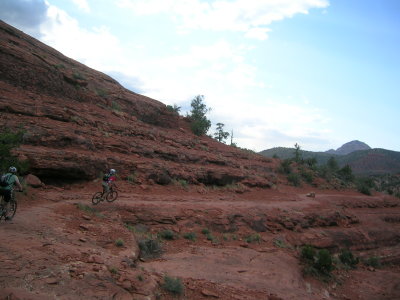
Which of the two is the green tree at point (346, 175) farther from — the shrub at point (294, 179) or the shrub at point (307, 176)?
the shrub at point (294, 179)

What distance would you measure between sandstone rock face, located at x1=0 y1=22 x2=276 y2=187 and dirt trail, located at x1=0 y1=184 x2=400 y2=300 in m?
1.46

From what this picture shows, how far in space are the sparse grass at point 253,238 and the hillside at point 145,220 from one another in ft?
0.23

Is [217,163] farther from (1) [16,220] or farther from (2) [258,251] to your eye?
(1) [16,220]

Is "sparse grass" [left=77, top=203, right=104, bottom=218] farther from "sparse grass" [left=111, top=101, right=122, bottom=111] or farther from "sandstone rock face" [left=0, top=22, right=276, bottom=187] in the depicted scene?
"sparse grass" [left=111, top=101, right=122, bottom=111]

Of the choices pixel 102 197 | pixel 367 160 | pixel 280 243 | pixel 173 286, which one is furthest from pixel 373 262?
pixel 367 160

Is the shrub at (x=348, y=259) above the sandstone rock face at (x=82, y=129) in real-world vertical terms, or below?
below

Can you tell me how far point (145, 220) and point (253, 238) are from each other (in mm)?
5749

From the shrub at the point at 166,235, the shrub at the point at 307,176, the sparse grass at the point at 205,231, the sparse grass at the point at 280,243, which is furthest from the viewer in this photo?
the shrub at the point at 307,176

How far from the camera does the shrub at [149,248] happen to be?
34.7ft

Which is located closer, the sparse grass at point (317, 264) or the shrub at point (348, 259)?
the sparse grass at point (317, 264)

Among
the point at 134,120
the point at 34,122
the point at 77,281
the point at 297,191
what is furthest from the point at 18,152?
the point at 297,191

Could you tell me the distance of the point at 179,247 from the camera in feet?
40.7

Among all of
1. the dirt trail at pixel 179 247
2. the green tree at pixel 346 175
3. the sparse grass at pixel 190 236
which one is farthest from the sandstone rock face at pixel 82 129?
the green tree at pixel 346 175

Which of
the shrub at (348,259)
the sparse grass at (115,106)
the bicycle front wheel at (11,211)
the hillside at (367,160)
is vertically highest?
the hillside at (367,160)
